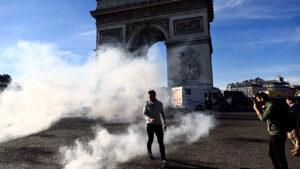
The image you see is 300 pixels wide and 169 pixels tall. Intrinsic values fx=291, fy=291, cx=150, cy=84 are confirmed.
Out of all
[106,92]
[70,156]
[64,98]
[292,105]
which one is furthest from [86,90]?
[292,105]

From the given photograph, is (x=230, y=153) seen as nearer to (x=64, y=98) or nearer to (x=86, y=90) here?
(x=64, y=98)

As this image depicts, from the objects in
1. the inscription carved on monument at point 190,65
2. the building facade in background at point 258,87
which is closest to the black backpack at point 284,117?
the inscription carved on monument at point 190,65

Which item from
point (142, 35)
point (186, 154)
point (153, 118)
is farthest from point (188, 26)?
point (153, 118)

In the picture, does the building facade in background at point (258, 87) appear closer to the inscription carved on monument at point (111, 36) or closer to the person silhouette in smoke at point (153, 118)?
the inscription carved on monument at point (111, 36)

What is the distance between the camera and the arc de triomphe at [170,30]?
88.8 ft

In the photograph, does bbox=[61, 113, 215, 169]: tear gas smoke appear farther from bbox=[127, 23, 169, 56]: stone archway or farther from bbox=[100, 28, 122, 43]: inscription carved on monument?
bbox=[100, 28, 122, 43]: inscription carved on monument

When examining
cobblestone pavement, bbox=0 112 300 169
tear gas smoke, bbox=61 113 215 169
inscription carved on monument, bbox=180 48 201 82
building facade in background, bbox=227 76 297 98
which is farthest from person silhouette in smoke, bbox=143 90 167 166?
building facade in background, bbox=227 76 297 98

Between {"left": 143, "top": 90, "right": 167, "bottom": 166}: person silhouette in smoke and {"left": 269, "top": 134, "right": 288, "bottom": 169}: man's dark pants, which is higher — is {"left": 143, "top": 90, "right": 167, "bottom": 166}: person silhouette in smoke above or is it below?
above

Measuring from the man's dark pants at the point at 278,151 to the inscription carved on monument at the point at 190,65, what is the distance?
22072 mm

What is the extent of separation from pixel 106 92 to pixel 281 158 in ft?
45.6

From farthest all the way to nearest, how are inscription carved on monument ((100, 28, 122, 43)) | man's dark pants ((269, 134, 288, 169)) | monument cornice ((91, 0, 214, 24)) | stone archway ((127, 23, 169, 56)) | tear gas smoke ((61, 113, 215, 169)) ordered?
1. inscription carved on monument ((100, 28, 122, 43))
2. stone archway ((127, 23, 169, 56))
3. monument cornice ((91, 0, 214, 24))
4. tear gas smoke ((61, 113, 215, 169))
5. man's dark pants ((269, 134, 288, 169))

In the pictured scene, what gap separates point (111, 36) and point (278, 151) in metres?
27.3

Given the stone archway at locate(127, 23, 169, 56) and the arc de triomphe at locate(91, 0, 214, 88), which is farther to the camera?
the stone archway at locate(127, 23, 169, 56)

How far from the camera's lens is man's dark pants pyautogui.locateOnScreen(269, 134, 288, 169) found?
4.85 m
